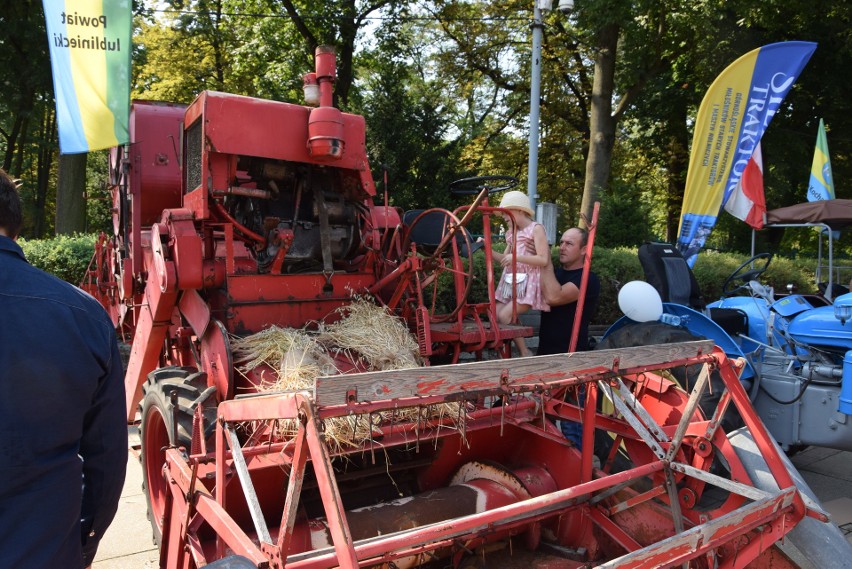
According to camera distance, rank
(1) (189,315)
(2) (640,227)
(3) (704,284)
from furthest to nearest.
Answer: (2) (640,227) → (3) (704,284) → (1) (189,315)

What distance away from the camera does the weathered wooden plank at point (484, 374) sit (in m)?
1.99

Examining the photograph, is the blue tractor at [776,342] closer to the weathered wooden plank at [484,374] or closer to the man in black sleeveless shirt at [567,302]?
the man in black sleeveless shirt at [567,302]

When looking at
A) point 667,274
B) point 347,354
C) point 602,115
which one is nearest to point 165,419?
point 347,354

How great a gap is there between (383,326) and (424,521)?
121 centimetres

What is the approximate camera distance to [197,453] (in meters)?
2.75

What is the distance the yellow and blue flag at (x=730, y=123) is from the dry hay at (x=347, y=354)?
16.9ft

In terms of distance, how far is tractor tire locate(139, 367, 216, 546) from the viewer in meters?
3.04

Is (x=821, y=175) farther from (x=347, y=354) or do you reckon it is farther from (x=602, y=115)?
(x=347, y=354)

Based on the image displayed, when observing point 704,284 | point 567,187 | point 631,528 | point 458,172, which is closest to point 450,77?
point 567,187

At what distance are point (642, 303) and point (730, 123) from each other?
444 centimetres

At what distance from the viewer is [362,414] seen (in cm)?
230

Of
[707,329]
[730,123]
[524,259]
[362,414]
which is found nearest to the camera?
[362,414]

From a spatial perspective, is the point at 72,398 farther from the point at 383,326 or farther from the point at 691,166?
the point at 691,166

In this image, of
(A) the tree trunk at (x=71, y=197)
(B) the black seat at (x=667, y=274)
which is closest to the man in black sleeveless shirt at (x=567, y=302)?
(B) the black seat at (x=667, y=274)
